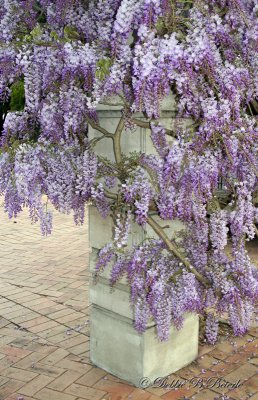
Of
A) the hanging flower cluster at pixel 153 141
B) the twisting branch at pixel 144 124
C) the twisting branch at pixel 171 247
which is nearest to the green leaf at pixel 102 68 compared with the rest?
the hanging flower cluster at pixel 153 141

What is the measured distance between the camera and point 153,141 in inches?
110

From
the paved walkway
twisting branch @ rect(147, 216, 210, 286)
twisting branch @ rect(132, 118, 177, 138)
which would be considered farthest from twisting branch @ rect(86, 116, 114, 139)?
the paved walkway

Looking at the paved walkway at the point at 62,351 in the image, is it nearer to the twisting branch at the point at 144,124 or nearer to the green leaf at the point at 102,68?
the twisting branch at the point at 144,124

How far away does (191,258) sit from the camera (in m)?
3.08

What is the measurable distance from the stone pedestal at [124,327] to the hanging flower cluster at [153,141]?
62 mm

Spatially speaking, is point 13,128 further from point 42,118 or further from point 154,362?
point 154,362

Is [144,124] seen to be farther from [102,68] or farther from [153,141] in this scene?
[102,68]

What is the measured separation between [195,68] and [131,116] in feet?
1.47

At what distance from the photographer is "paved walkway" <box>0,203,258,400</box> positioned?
3107 millimetres

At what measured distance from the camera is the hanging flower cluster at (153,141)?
2600 mm

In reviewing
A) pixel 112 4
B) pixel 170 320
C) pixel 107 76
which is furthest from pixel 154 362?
pixel 112 4

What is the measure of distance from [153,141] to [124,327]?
3.92 feet

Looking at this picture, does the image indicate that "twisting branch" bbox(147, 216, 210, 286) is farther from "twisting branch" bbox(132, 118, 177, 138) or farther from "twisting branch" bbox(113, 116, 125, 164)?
"twisting branch" bbox(132, 118, 177, 138)

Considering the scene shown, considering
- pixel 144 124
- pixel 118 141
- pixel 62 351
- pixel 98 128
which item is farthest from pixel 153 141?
pixel 62 351
